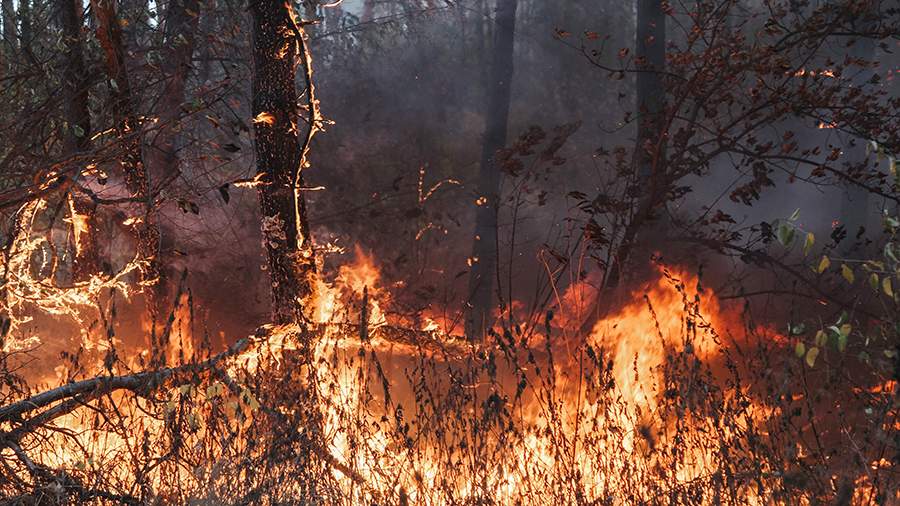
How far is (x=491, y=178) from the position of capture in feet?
42.9

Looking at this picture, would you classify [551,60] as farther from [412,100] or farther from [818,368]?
→ [818,368]

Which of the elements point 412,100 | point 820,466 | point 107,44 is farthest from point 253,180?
point 412,100

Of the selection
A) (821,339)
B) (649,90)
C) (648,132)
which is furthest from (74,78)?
(821,339)

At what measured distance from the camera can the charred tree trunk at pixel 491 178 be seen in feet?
41.8

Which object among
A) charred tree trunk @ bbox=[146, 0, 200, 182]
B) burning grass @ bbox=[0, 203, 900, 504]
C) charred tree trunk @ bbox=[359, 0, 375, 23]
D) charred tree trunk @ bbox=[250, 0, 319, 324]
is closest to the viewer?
burning grass @ bbox=[0, 203, 900, 504]

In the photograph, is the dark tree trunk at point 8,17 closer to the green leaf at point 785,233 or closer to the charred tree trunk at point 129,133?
the charred tree trunk at point 129,133

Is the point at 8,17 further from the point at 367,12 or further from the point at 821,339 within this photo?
the point at 367,12

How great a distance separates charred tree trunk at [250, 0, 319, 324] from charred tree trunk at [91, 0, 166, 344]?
3.12 feet

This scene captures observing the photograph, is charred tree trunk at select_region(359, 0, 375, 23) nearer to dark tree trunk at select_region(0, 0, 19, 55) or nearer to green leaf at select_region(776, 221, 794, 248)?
dark tree trunk at select_region(0, 0, 19, 55)

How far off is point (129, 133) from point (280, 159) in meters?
1.19

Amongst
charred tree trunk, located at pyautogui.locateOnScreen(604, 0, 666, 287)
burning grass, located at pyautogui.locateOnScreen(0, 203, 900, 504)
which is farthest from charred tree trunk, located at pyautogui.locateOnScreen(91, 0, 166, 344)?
charred tree trunk, located at pyautogui.locateOnScreen(604, 0, 666, 287)

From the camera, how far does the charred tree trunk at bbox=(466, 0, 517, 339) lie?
1274cm

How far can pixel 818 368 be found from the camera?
9320 millimetres

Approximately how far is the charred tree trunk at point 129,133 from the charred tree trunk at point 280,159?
95cm
